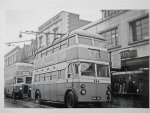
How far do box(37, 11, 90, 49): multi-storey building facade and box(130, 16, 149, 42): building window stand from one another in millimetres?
746

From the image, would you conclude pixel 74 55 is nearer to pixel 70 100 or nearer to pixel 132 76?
pixel 70 100

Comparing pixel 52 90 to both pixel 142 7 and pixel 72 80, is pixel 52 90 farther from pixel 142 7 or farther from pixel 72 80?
pixel 142 7

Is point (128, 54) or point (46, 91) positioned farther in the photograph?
point (46, 91)

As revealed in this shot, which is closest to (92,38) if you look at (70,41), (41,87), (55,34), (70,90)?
(70,41)

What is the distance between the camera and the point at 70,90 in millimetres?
3586

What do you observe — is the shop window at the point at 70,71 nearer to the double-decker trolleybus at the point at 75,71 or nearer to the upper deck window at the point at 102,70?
the double-decker trolleybus at the point at 75,71

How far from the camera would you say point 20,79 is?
13.0ft

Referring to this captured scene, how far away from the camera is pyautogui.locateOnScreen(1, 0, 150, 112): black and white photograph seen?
11.7 ft

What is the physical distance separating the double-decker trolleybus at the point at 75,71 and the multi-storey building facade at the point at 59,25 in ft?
0.35

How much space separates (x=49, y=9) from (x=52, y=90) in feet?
4.35

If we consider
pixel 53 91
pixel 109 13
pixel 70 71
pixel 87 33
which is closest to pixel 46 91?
pixel 53 91

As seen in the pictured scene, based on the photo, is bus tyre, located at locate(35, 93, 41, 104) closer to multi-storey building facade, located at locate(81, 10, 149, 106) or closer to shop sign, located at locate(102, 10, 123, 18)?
multi-storey building facade, located at locate(81, 10, 149, 106)

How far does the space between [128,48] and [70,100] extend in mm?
1224

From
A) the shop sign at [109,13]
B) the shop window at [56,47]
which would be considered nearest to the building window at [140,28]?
the shop sign at [109,13]
